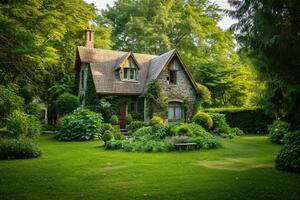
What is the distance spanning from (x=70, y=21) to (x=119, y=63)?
23.6 feet

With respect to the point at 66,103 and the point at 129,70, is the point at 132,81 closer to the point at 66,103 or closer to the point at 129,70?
the point at 129,70

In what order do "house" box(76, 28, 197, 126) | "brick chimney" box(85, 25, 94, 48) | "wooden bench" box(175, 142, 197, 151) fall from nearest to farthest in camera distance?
"wooden bench" box(175, 142, 197, 151) < "house" box(76, 28, 197, 126) < "brick chimney" box(85, 25, 94, 48)

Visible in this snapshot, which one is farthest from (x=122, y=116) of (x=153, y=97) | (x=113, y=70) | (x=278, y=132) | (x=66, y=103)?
(x=278, y=132)

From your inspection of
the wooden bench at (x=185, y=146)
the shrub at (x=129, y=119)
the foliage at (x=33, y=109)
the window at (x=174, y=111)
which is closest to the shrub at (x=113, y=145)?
the wooden bench at (x=185, y=146)

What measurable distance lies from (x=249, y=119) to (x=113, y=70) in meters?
12.6

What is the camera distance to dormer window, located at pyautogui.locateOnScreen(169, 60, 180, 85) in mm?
24636

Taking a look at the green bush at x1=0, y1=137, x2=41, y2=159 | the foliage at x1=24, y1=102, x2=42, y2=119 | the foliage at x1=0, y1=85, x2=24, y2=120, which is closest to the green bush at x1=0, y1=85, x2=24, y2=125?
the foliage at x1=0, y1=85, x2=24, y2=120

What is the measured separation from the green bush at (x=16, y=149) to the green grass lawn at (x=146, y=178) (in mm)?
515

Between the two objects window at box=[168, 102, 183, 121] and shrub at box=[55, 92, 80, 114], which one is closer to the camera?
shrub at box=[55, 92, 80, 114]

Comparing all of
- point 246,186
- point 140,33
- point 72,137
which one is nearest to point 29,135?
point 72,137

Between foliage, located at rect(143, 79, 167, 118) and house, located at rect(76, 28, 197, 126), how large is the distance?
1.85ft

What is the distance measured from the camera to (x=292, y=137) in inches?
366

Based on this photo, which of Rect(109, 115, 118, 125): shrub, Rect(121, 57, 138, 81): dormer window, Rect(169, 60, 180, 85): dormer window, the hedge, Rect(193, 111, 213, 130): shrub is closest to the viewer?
Rect(193, 111, 213, 130): shrub

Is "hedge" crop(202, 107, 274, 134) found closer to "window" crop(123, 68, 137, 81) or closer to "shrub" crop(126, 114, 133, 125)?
"shrub" crop(126, 114, 133, 125)
